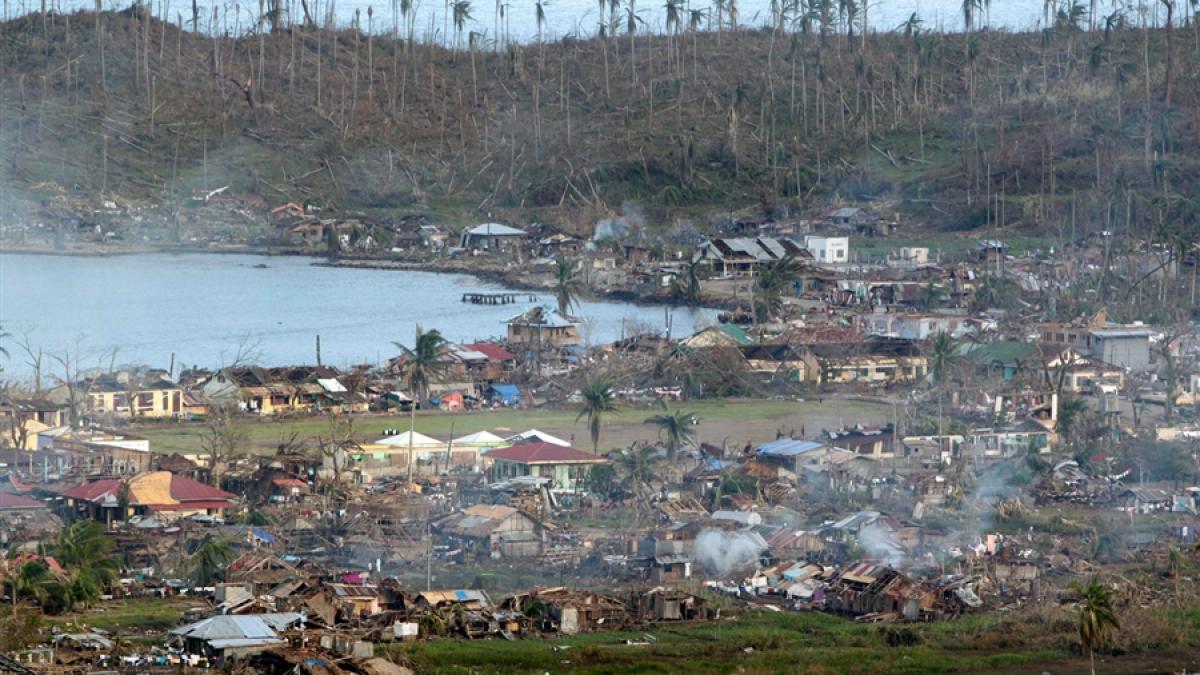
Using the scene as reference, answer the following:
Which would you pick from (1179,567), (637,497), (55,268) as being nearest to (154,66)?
(55,268)

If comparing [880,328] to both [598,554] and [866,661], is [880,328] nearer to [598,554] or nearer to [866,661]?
[598,554]

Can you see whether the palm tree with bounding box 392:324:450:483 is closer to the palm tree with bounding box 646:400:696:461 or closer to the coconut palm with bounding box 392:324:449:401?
the coconut palm with bounding box 392:324:449:401

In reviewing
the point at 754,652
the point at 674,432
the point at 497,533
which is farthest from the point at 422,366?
the point at 754,652

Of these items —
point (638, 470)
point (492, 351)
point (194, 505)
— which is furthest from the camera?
point (492, 351)

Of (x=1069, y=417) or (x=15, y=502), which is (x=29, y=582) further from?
(x=1069, y=417)

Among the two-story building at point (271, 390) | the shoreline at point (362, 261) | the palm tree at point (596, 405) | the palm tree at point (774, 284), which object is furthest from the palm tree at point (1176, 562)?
the shoreline at point (362, 261)

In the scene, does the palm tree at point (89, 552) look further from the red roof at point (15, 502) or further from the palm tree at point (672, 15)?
the palm tree at point (672, 15)
